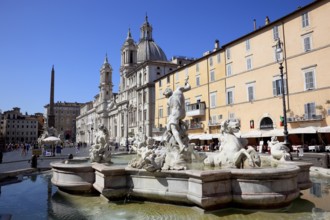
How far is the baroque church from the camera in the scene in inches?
2125

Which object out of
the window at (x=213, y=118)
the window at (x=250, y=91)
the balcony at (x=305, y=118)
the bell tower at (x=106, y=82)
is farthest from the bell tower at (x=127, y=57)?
the balcony at (x=305, y=118)

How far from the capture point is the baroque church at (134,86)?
53969 mm

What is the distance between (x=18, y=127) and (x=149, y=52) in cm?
6600

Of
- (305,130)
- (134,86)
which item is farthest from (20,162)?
(134,86)

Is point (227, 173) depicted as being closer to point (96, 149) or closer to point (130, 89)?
point (96, 149)

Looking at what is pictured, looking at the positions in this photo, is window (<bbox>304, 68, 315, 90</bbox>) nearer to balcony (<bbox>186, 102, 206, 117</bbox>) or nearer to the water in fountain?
balcony (<bbox>186, 102, 206, 117</bbox>)

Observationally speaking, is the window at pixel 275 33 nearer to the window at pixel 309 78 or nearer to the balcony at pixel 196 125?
the window at pixel 309 78

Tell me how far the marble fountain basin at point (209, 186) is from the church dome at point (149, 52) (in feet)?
202

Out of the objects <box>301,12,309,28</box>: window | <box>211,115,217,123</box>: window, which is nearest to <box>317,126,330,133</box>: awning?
<box>301,12,309,28</box>: window

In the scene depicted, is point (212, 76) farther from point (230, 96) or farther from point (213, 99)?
point (230, 96)

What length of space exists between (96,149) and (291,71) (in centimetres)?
2154

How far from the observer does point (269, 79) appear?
26.6m

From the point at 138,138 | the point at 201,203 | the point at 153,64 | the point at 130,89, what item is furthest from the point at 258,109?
the point at 130,89

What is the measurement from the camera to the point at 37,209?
6.25 metres
